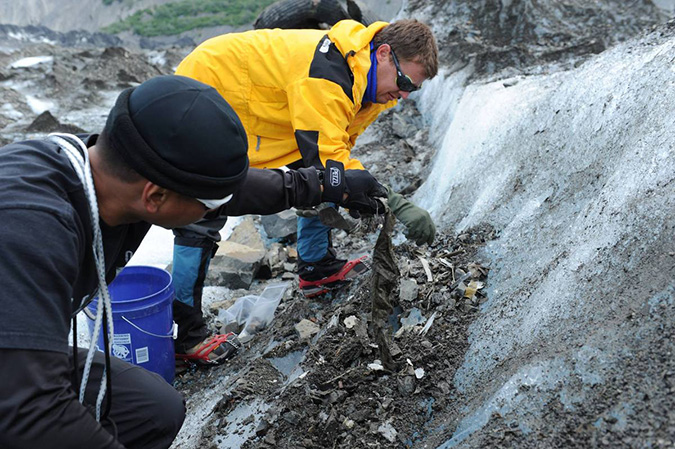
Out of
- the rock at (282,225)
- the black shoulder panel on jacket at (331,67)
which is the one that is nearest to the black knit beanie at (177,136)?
the black shoulder panel on jacket at (331,67)

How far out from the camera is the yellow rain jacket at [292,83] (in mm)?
2693

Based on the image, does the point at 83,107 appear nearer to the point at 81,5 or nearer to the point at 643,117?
the point at 643,117

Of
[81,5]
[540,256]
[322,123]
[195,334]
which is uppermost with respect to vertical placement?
[322,123]

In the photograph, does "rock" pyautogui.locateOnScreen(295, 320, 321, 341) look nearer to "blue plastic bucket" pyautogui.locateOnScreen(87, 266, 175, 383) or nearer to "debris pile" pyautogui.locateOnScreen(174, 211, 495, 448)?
"debris pile" pyautogui.locateOnScreen(174, 211, 495, 448)

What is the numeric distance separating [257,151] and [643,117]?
1852 mm

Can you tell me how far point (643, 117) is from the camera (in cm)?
240

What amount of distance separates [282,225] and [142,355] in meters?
2.46

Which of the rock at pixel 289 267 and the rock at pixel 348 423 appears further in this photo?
the rock at pixel 289 267

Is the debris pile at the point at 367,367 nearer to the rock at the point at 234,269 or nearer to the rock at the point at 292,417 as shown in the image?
the rock at the point at 292,417

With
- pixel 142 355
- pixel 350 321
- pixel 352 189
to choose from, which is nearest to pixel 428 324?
pixel 350 321

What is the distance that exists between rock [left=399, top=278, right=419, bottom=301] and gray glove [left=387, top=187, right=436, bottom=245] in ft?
0.76

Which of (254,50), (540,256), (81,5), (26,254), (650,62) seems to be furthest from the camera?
(81,5)

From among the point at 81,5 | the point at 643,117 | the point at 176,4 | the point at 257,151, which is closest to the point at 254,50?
the point at 257,151

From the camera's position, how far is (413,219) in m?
2.52
